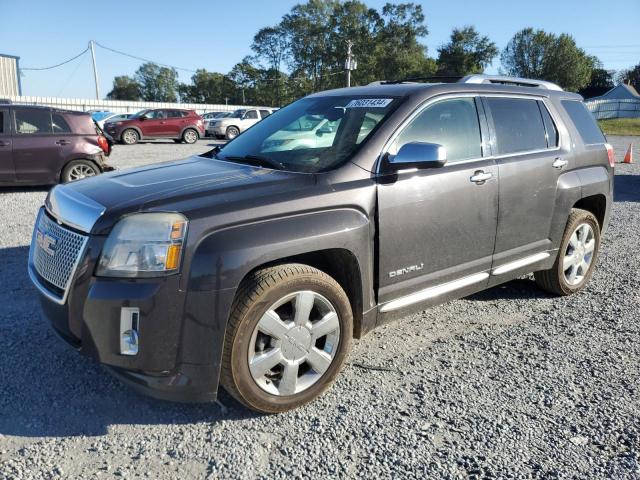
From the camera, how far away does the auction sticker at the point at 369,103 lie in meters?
3.38

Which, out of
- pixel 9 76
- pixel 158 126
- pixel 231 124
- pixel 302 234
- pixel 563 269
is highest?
pixel 9 76

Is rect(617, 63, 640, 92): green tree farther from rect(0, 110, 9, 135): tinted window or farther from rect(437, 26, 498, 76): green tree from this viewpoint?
rect(0, 110, 9, 135): tinted window

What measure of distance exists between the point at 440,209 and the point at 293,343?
1.31 meters

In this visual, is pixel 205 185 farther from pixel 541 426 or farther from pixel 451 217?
pixel 541 426

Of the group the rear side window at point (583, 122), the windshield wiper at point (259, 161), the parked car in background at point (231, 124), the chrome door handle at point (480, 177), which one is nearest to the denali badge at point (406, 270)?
the chrome door handle at point (480, 177)

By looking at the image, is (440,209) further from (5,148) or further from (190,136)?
(190,136)

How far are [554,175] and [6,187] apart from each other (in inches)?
408

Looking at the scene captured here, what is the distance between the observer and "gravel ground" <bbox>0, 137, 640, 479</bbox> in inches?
92.7

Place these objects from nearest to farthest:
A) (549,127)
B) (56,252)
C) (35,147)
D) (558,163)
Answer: (56,252)
(558,163)
(549,127)
(35,147)

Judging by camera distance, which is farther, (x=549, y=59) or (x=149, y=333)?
(x=549, y=59)

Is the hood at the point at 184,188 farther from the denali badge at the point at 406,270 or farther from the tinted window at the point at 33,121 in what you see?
the tinted window at the point at 33,121

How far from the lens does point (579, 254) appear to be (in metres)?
4.57

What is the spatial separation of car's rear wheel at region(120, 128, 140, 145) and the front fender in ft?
70.8

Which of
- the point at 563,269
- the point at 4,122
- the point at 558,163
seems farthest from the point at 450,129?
the point at 4,122
